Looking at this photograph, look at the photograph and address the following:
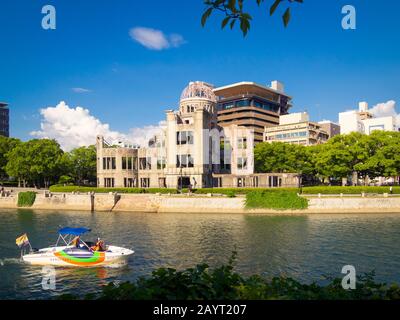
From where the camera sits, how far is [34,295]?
67.3 feet

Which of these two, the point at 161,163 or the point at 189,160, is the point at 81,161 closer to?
the point at 161,163

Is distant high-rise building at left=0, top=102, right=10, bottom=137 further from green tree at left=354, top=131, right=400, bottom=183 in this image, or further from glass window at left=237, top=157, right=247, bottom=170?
green tree at left=354, top=131, right=400, bottom=183

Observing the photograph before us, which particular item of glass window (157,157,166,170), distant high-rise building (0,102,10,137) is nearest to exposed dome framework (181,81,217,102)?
glass window (157,157,166,170)

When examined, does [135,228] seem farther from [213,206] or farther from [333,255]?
[333,255]

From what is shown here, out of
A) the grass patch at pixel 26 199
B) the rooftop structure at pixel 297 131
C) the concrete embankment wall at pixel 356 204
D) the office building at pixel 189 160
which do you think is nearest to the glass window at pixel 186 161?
the office building at pixel 189 160

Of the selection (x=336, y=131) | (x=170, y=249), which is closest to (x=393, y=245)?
(x=170, y=249)

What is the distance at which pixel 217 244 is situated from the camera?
34219mm

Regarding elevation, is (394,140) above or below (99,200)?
above

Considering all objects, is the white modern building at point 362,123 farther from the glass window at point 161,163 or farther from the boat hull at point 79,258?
the boat hull at point 79,258

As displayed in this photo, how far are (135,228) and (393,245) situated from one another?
1179 inches

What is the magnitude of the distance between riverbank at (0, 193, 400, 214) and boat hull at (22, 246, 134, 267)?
3257 centimetres

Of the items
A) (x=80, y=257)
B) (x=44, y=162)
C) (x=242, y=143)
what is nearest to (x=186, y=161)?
(x=242, y=143)

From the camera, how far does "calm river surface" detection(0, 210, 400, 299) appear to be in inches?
974

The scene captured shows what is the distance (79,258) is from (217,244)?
1348 centimetres
